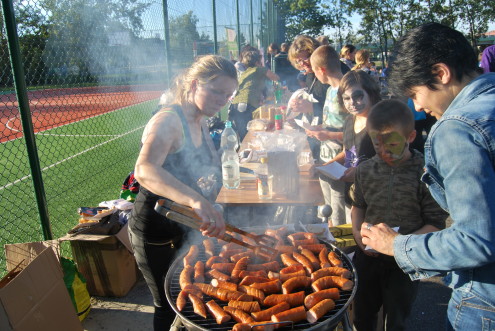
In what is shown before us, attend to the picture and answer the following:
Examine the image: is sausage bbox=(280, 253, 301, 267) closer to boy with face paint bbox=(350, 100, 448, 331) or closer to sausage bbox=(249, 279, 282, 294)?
sausage bbox=(249, 279, 282, 294)

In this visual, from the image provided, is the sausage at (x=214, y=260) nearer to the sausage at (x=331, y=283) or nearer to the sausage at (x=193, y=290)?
the sausage at (x=193, y=290)

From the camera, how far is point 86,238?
11.6ft

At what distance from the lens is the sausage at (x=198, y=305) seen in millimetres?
1710

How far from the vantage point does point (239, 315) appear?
1.68 meters

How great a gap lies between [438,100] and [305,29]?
4252 centimetres

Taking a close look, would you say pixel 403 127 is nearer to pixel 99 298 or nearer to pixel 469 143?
pixel 469 143

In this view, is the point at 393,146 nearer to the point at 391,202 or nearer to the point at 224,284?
the point at 391,202

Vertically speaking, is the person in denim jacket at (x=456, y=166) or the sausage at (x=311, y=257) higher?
the person in denim jacket at (x=456, y=166)

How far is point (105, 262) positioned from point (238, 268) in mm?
2208

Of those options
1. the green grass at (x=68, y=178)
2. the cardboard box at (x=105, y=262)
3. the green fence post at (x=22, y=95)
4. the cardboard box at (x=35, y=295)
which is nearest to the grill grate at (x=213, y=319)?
the cardboard box at (x=35, y=295)

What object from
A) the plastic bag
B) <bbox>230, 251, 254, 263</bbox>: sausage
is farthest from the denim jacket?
the plastic bag

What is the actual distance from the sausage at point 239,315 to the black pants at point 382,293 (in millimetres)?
1279

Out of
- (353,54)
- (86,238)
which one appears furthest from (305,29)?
(86,238)

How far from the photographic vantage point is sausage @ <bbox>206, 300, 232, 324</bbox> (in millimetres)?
1662
